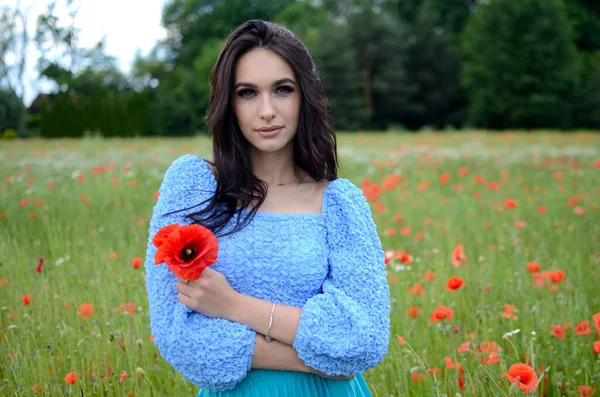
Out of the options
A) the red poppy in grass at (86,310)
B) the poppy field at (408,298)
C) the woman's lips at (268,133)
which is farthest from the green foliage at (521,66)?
the woman's lips at (268,133)

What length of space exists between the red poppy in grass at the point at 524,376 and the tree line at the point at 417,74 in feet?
98.6

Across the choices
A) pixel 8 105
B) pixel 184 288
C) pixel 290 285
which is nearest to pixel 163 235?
pixel 184 288

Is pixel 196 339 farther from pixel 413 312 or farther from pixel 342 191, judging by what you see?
pixel 413 312

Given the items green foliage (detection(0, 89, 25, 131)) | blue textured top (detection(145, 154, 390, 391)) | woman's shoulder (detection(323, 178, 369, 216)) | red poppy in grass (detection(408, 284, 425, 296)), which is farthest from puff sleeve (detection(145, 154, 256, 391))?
green foliage (detection(0, 89, 25, 131))

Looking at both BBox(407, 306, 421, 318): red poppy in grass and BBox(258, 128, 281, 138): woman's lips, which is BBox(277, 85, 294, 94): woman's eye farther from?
BBox(407, 306, 421, 318): red poppy in grass

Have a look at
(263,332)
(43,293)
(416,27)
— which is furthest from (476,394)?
(416,27)

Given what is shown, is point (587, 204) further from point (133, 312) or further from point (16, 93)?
point (16, 93)

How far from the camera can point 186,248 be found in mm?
1299

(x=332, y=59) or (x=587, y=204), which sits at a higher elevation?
(x=332, y=59)

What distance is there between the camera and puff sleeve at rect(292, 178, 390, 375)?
4.94 ft

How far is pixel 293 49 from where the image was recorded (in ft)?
5.80

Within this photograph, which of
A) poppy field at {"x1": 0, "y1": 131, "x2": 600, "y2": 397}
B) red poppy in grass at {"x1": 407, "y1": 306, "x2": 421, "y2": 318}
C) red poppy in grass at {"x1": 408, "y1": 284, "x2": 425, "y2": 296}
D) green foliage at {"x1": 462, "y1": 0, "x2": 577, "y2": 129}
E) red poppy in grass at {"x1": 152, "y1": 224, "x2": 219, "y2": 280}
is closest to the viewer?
red poppy in grass at {"x1": 152, "y1": 224, "x2": 219, "y2": 280}

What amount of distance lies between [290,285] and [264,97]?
22.7 inches

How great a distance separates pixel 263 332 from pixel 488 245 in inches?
135
